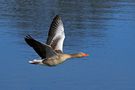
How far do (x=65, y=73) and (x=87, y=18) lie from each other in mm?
12921

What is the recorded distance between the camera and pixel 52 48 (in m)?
14.4

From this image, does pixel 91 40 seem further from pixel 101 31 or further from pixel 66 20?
pixel 66 20

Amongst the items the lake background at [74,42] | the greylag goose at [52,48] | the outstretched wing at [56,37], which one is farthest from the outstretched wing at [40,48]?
the lake background at [74,42]

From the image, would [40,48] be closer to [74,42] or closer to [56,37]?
[56,37]

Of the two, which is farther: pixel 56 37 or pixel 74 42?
pixel 74 42

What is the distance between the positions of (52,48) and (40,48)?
→ 70 centimetres

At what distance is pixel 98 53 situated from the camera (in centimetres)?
2525

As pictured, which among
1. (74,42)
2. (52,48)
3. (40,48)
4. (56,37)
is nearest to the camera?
(40,48)

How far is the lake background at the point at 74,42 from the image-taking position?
2095 centimetres

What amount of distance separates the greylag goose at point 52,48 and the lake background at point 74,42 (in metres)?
5.17

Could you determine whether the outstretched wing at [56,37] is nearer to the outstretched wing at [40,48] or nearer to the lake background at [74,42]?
the outstretched wing at [40,48]

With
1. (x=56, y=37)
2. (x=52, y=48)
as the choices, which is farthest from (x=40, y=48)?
(x=56, y=37)

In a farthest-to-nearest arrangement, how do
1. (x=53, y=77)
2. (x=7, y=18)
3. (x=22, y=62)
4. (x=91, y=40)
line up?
(x=7, y=18) → (x=91, y=40) → (x=22, y=62) → (x=53, y=77)

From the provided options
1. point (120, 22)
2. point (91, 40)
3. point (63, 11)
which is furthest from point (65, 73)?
point (63, 11)
